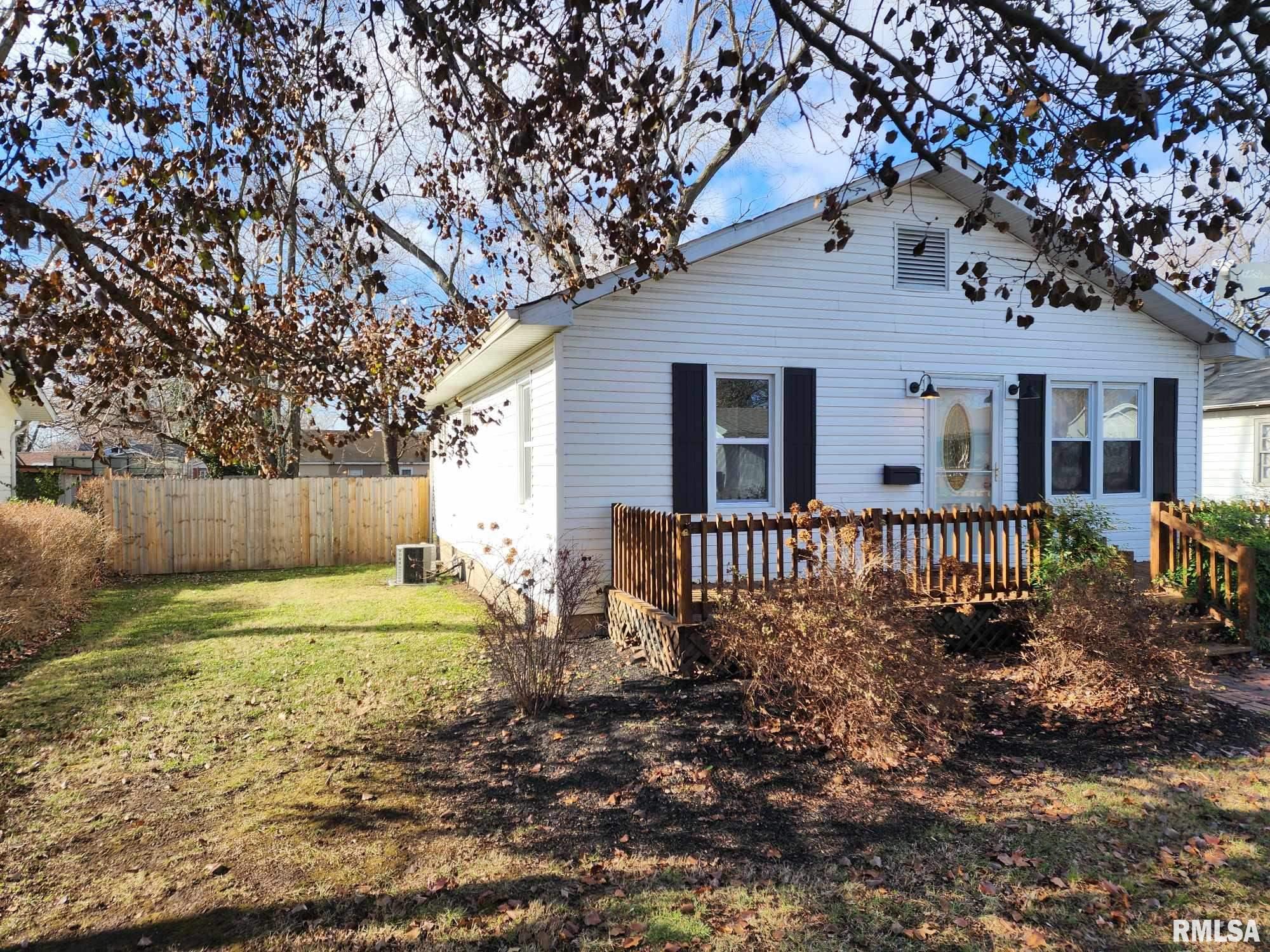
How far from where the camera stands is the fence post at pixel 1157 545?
795 cm

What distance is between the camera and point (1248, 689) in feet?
20.6

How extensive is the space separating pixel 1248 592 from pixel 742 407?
5.11 metres

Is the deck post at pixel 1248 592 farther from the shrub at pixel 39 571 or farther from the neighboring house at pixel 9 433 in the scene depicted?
the neighboring house at pixel 9 433

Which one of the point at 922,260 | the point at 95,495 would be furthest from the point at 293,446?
the point at 922,260

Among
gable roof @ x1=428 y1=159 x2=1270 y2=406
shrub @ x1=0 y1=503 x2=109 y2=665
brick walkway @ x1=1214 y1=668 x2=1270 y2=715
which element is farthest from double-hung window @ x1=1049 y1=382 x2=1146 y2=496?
shrub @ x1=0 y1=503 x2=109 y2=665

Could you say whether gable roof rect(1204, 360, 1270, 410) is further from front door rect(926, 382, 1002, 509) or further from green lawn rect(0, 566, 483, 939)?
green lawn rect(0, 566, 483, 939)

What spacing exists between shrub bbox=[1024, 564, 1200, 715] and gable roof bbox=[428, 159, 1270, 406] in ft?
9.94

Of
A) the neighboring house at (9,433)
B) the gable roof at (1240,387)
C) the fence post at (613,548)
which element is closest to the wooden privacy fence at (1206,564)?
the fence post at (613,548)

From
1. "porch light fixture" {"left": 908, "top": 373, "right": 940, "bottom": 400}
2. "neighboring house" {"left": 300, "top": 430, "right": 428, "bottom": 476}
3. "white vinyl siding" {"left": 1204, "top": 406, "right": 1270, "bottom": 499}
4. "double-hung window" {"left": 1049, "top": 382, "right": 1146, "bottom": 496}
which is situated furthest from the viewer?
"neighboring house" {"left": 300, "top": 430, "right": 428, "bottom": 476}

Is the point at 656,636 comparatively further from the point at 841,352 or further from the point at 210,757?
the point at 841,352

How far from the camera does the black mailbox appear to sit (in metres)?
9.16

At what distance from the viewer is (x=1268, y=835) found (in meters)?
3.92

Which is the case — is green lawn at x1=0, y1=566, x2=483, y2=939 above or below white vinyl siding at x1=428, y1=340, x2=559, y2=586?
below

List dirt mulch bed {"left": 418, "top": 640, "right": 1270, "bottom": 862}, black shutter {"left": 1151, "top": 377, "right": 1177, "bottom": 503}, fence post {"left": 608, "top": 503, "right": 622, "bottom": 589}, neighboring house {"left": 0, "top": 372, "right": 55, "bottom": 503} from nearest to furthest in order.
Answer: dirt mulch bed {"left": 418, "top": 640, "right": 1270, "bottom": 862}, fence post {"left": 608, "top": 503, "right": 622, "bottom": 589}, black shutter {"left": 1151, "top": 377, "right": 1177, "bottom": 503}, neighboring house {"left": 0, "top": 372, "right": 55, "bottom": 503}
